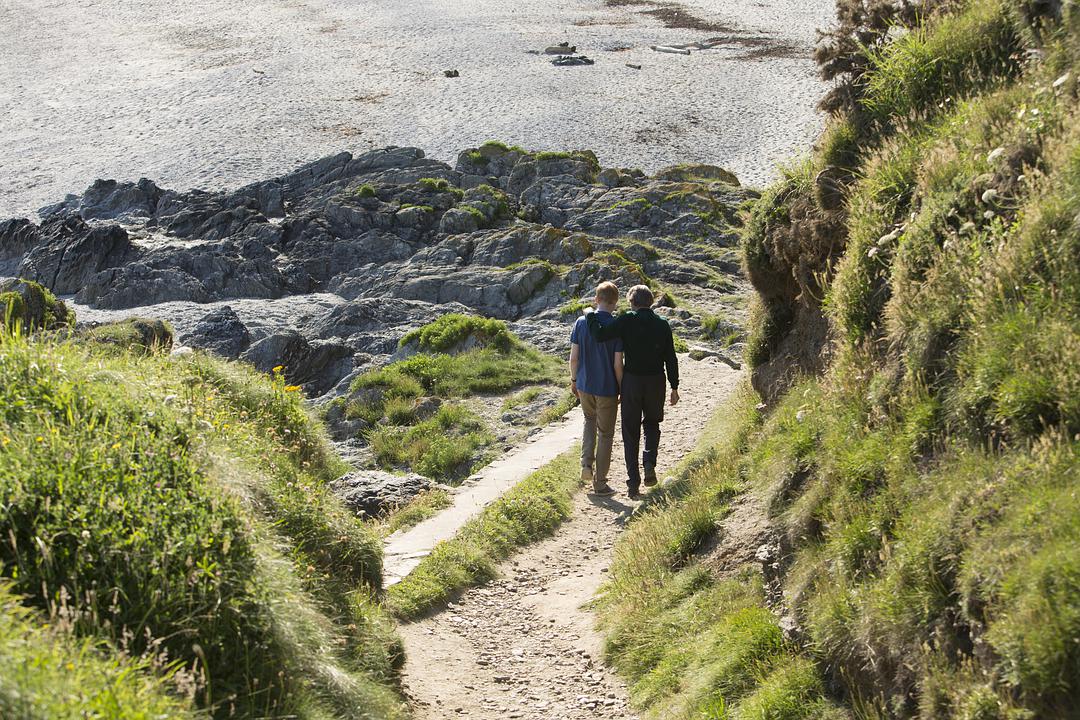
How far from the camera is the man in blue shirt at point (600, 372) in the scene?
12.7 metres

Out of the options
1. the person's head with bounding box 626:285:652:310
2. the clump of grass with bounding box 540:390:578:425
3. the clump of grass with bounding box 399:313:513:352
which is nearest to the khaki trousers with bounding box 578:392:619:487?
the person's head with bounding box 626:285:652:310

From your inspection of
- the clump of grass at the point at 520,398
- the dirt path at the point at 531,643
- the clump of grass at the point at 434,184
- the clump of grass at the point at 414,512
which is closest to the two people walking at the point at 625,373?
the dirt path at the point at 531,643

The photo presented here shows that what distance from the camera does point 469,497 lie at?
1424 cm

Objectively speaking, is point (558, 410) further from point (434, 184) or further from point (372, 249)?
point (434, 184)

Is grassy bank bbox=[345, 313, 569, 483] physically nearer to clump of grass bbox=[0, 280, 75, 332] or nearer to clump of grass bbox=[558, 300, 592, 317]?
clump of grass bbox=[558, 300, 592, 317]

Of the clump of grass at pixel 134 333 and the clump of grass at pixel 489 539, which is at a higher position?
the clump of grass at pixel 134 333

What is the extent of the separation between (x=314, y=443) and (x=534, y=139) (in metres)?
46.2

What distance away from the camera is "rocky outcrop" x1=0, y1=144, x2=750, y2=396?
108 ft

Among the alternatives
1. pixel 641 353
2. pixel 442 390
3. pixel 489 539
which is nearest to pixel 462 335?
pixel 442 390

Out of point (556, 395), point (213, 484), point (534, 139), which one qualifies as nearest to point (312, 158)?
point (534, 139)

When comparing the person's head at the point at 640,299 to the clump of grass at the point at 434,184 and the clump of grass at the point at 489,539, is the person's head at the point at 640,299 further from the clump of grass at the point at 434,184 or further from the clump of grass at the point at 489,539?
the clump of grass at the point at 434,184

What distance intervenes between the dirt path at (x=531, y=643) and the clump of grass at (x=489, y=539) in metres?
0.16

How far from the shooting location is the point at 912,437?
6418 millimetres

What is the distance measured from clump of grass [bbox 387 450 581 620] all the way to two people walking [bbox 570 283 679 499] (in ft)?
2.67
